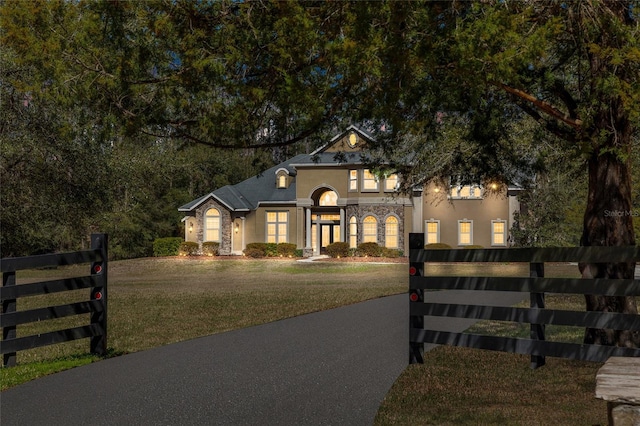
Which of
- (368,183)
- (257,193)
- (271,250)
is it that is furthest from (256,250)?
(368,183)

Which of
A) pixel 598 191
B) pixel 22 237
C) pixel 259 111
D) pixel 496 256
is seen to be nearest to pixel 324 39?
pixel 259 111

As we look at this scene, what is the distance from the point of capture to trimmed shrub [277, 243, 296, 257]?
145ft

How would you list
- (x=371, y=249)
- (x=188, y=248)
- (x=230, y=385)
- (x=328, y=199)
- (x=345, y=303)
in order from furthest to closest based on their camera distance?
(x=188, y=248)
(x=328, y=199)
(x=371, y=249)
(x=345, y=303)
(x=230, y=385)

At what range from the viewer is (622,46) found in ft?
28.9

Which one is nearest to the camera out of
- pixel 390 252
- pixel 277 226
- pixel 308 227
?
pixel 390 252

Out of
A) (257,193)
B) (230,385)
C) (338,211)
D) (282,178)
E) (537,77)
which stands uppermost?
(282,178)

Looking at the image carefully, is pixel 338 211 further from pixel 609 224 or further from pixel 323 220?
pixel 609 224

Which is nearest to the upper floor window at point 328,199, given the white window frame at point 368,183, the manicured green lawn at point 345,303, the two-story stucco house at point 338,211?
the two-story stucco house at point 338,211

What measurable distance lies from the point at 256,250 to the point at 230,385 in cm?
3663

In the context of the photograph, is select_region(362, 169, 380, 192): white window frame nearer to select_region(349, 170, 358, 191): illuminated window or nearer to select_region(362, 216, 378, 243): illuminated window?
select_region(349, 170, 358, 191): illuminated window

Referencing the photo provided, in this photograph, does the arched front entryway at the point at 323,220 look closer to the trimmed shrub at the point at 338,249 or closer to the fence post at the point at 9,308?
the trimmed shrub at the point at 338,249

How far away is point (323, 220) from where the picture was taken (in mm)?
46000

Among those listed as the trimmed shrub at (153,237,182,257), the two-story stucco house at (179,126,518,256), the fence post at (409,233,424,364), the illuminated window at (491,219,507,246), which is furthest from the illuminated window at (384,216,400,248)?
the fence post at (409,233,424,364)

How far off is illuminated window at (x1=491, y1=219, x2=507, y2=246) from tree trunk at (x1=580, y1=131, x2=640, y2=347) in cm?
3175
